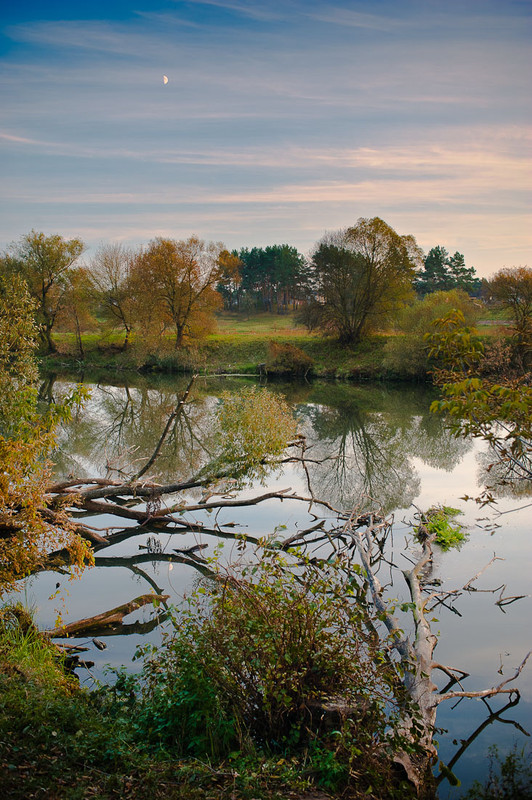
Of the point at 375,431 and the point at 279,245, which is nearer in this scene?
the point at 375,431

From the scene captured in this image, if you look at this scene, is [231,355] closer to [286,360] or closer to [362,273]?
[286,360]

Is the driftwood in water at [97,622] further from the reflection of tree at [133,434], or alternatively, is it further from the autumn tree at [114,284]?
the autumn tree at [114,284]

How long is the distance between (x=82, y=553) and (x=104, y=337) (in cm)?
5943

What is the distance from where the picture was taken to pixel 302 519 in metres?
16.0

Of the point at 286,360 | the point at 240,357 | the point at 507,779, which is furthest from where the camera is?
the point at 240,357

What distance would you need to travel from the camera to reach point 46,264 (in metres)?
58.5

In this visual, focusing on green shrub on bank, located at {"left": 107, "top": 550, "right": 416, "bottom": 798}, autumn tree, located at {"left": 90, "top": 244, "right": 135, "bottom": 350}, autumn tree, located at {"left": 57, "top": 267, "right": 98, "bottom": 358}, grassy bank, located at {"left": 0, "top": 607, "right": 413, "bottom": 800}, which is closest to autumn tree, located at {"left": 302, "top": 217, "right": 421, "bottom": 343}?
autumn tree, located at {"left": 90, "top": 244, "right": 135, "bottom": 350}

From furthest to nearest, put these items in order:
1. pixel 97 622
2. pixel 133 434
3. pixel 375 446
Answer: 1. pixel 133 434
2. pixel 375 446
3. pixel 97 622

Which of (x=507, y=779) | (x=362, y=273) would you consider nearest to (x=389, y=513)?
(x=507, y=779)

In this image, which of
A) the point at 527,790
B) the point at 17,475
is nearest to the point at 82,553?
the point at 17,475

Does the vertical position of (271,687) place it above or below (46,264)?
below

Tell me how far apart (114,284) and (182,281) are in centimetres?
800

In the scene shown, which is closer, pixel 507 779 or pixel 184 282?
pixel 507 779

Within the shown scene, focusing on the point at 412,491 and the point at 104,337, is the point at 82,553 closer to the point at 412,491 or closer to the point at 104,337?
the point at 412,491
